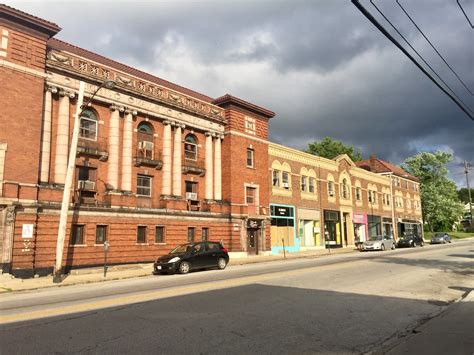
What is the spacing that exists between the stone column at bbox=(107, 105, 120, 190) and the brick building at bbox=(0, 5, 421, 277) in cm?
6

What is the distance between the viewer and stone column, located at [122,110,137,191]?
85.1ft

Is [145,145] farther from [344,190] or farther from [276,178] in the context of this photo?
[344,190]

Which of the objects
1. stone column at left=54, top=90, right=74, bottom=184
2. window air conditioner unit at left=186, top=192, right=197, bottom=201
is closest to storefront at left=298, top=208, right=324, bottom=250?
window air conditioner unit at left=186, top=192, right=197, bottom=201

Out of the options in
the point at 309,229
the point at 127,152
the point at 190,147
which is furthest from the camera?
the point at 309,229

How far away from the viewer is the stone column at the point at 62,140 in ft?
74.9

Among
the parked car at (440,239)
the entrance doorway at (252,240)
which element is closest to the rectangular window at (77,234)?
the entrance doorway at (252,240)

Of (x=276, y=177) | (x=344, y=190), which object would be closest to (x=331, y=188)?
(x=344, y=190)

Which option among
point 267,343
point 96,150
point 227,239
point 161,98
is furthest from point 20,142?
point 267,343

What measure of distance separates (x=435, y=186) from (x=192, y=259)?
224ft

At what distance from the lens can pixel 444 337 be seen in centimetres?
701

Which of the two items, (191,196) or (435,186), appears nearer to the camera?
(191,196)

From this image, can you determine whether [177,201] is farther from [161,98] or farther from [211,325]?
[211,325]

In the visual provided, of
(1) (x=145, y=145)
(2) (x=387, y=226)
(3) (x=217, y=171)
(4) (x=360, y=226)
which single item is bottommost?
(4) (x=360, y=226)

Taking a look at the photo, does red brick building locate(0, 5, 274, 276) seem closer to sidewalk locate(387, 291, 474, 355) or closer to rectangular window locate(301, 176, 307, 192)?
rectangular window locate(301, 176, 307, 192)
